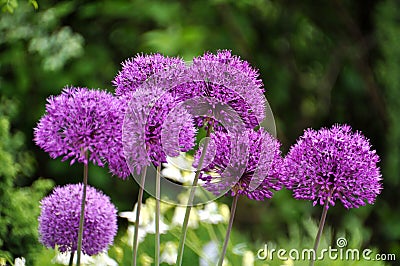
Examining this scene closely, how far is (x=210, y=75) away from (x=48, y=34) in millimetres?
1504

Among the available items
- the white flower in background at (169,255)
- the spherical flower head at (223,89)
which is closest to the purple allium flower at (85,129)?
the spherical flower head at (223,89)

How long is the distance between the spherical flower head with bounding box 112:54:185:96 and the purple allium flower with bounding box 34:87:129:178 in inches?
3.3

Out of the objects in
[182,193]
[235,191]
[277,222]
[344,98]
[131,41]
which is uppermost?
[344,98]

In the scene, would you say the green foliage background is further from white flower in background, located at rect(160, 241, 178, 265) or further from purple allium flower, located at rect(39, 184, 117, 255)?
purple allium flower, located at rect(39, 184, 117, 255)

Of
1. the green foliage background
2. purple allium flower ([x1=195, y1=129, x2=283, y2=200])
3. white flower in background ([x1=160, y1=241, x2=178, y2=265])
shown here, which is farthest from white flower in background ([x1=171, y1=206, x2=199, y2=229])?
purple allium flower ([x1=195, y1=129, x2=283, y2=200])

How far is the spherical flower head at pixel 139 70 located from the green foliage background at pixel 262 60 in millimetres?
1141

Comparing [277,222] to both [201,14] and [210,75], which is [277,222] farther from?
[210,75]

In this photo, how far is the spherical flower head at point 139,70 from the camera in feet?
3.62

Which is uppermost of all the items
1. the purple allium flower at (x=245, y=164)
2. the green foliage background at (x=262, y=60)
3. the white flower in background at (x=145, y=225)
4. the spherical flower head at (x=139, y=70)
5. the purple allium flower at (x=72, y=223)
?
the green foliage background at (x=262, y=60)

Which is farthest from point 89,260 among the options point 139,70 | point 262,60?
point 262,60

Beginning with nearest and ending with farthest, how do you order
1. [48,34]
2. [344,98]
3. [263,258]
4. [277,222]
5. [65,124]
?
[65,124], [263,258], [48,34], [277,222], [344,98]

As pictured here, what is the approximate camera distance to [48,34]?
A: 2432 millimetres

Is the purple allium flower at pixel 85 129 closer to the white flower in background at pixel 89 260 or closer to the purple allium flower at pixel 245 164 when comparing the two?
the purple allium flower at pixel 245 164

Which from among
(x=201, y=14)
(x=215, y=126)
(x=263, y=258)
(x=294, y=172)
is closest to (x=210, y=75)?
(x=215, y=126)
